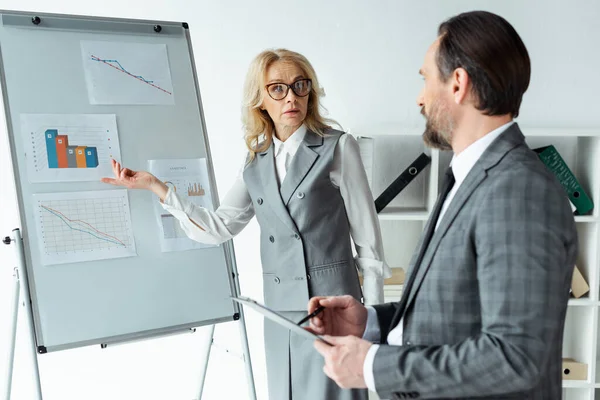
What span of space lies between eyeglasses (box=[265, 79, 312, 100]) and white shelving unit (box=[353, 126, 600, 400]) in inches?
29.6

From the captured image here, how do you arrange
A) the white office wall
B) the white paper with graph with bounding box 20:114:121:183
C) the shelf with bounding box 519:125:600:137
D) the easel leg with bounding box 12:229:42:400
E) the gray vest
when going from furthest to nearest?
the white office wall
the shelf with bounding box 519:125:600:137
the gray vest
the white paper with graph with bounding box 20:114:121:183
the easel leg with bounding box 12:229:42:400

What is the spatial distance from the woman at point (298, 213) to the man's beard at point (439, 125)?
2.68ft

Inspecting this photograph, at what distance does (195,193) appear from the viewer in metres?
2.08

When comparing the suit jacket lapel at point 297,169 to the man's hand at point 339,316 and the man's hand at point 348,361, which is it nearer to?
the man's hand at point 339,316

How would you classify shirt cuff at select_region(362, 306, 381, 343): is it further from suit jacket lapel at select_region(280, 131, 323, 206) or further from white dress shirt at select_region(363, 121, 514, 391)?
suit jacket lapel at select_region(280, 131, 323, 206)

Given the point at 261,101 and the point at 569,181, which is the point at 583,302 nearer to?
the point at 569,181

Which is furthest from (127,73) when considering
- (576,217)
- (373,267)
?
(576,217)

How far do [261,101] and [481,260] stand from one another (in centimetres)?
121

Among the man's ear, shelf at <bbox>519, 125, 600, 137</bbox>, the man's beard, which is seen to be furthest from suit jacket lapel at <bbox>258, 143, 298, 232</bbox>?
shelf at <bbox>519, 125, 600, 137</bbox>

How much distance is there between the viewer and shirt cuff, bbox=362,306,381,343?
1.32 m

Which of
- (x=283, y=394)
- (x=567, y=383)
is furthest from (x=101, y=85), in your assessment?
(x=567, y=383)

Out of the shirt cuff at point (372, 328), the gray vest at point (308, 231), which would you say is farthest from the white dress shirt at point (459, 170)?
the gray vest at point (308, 231)

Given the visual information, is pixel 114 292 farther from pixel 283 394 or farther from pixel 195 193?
pixel 283 394

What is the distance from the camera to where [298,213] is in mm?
1938
